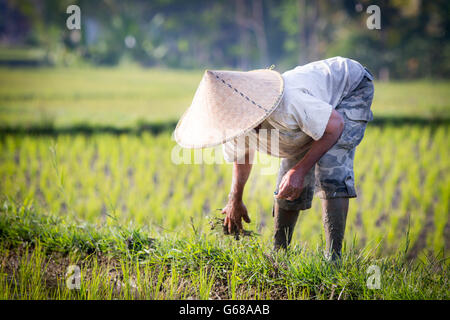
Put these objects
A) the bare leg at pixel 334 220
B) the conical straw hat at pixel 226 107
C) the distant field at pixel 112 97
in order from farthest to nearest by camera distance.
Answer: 1. the distant field at pixel 112 97
2. the bare leg at pixel 334 220
3. the conical straw hat at pixel 226 107

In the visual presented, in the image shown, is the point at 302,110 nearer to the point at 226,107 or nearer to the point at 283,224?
the point at 226,107

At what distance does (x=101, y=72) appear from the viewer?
55.3 ft

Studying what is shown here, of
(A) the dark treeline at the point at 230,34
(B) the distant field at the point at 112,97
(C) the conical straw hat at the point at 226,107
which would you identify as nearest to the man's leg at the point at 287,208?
(C) the conical straw hat at the point at 226,107

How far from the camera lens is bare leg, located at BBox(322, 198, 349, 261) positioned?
1.95 m

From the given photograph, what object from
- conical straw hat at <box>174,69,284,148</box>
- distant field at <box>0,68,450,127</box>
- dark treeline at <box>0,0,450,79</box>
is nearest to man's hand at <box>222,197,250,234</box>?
Result: conical straw hat at <box>174,69,284,148</box>

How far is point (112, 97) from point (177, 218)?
8.32m

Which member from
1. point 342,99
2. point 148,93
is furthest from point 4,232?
point 148,93

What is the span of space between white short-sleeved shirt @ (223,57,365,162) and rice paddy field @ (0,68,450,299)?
405 mm

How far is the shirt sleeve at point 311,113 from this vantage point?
1659 millimetres

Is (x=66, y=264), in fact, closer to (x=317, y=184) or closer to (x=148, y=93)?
(x=317, y=184)

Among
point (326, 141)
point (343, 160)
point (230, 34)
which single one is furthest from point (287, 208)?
point (230, 34)

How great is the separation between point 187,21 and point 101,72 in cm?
411

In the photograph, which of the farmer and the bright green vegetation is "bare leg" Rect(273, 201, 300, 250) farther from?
the bright green vegetation

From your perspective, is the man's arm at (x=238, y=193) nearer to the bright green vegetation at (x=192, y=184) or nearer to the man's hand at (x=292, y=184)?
the man's hand at (x=292, y=184)
